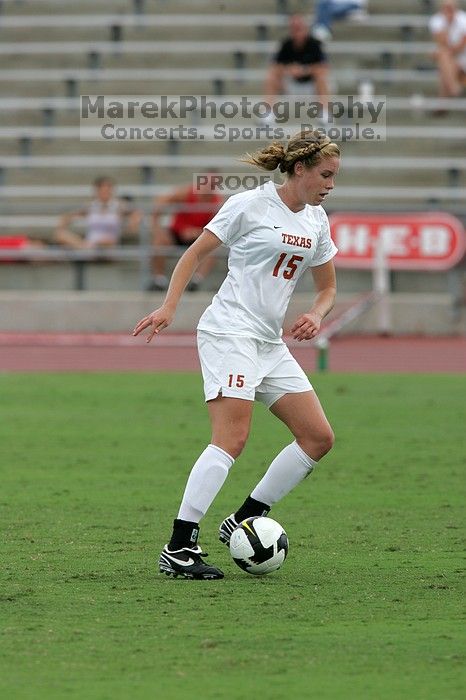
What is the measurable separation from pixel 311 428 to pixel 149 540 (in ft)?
3.90

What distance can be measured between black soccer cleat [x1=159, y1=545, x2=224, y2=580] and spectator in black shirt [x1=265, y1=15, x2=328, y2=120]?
16.1 metres

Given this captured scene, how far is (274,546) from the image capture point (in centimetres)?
617

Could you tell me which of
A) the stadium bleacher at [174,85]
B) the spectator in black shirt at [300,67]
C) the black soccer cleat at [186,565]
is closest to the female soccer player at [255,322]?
the black soccer cleat at [186,565]

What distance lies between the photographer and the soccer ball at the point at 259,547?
6.13m

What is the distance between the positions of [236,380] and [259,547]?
0.74 meters

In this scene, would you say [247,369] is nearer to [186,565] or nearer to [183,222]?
[186,565]

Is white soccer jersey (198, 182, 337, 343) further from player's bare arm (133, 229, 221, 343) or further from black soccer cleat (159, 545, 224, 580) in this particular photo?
black soccer cleat (159, 545, 224, 580)

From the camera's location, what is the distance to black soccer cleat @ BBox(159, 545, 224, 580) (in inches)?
239

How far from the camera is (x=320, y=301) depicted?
655 cm

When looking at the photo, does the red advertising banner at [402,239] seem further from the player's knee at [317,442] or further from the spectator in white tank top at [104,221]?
the player's knee at [317,442]

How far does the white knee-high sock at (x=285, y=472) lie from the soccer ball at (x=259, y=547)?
10.5 inches

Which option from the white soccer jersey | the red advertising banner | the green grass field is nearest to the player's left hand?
the white soccer jersey

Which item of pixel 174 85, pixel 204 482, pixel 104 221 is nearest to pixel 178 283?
pixel 204 482

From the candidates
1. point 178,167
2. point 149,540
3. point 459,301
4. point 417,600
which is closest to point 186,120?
point 178,167
